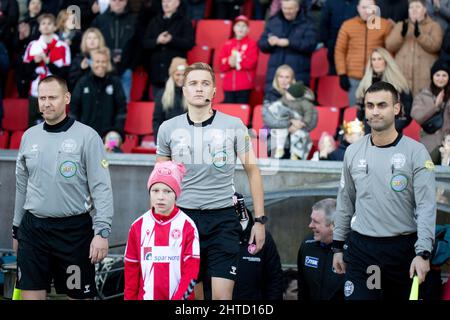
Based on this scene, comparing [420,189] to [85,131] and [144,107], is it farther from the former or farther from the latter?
[144,107]

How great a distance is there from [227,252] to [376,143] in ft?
4.52

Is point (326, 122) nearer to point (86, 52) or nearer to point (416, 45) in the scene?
point (416, 45)

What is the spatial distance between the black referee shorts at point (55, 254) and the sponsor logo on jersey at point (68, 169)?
0.34 metres

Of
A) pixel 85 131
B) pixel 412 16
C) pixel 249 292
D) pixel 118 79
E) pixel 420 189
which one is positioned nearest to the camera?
pixel 420 189

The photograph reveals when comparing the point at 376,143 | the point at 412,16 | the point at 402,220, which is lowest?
the point at 402,220

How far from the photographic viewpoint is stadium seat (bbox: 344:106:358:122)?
43.4 ft

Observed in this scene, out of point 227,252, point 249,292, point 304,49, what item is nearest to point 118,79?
point 304,49

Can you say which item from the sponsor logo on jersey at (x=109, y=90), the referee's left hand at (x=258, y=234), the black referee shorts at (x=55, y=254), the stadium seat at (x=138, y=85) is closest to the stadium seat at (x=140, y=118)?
the stadium seat at (x=138, y=85)

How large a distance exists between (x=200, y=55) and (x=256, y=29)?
0.82m

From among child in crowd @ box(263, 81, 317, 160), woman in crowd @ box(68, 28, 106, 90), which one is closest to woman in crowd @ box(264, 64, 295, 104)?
child in crowd @ box(263, 81, 317, 160)

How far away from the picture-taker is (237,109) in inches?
542

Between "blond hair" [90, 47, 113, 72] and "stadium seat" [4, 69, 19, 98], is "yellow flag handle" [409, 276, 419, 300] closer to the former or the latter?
"blond hair" [90, 47, 113, 72]

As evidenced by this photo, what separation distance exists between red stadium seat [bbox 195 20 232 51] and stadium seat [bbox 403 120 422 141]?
351cm

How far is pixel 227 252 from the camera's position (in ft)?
28.1
